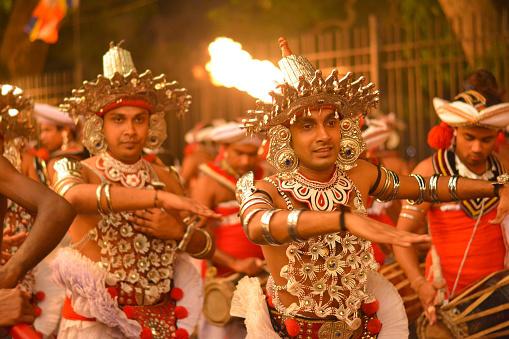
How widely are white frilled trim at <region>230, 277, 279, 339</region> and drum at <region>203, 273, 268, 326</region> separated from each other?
230 centimetres

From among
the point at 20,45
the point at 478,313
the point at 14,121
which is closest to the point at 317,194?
the point at 478,313

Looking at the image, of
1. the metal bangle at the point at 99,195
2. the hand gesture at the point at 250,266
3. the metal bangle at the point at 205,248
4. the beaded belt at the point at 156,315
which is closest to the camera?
the metal bangle at the point at 99,195

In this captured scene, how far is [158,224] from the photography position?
244 inches

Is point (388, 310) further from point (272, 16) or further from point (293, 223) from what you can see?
point (272, 16)

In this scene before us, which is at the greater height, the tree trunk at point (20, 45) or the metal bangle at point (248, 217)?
the tree trunk at point (20, 45)

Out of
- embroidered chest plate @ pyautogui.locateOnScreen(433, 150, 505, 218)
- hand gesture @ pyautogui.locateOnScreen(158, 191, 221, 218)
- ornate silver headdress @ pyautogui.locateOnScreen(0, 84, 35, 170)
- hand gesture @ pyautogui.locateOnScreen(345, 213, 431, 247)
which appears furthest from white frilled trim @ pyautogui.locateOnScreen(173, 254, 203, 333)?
hand gesture @ pyautogui.locateOnScreen(345, 213, 431, 247)

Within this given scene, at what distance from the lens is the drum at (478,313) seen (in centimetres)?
612

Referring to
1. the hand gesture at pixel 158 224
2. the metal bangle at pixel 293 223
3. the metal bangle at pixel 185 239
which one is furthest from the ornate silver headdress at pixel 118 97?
the metal bangle at pixel 293 223

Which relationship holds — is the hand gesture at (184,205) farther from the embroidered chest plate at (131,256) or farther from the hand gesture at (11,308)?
the hand gesture at (11,308)

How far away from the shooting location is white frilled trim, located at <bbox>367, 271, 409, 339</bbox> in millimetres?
5398

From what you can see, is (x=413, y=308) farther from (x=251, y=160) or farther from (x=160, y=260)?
(x=251, y=160)

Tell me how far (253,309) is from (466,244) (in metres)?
2.14

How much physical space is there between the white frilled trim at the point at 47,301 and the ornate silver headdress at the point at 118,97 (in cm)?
117

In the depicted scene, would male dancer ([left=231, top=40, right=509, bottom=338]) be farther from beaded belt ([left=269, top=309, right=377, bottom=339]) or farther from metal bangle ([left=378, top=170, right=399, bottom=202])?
metal bangle ([left=378, top=170, right=399, bottom=202])
